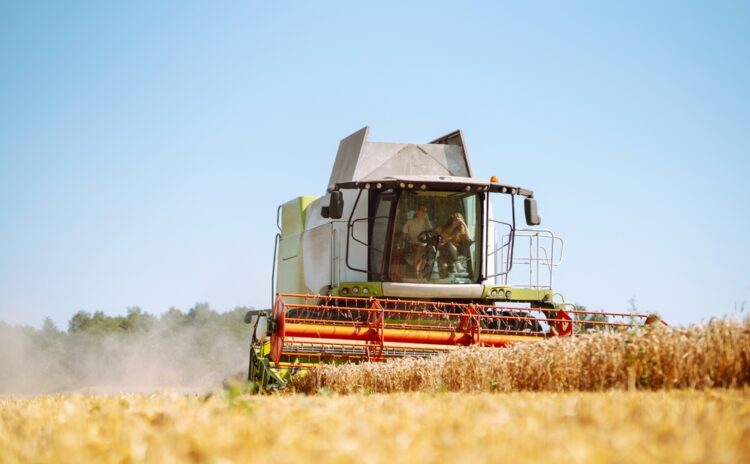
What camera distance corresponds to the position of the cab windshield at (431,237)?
10.4 meters

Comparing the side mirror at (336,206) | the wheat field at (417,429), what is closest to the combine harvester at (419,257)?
the side mirror at (336,206)

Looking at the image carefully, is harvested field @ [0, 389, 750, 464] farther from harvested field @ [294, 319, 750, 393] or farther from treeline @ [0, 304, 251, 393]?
treeline @ [0, 304, 251, 393]

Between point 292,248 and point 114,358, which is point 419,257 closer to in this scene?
point 292,248

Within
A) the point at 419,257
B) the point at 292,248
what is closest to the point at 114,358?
the point at 292,248

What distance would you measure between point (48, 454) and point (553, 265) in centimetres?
868

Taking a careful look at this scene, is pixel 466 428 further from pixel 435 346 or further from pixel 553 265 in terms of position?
pixel 553 265

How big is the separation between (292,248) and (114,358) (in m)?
18.3

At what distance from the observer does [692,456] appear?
2.09 metres

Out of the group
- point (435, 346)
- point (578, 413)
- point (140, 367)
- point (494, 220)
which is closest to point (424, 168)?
point (494, 220)

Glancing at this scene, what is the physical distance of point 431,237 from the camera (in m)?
10.6

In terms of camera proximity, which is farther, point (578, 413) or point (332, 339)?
point (332, 339)

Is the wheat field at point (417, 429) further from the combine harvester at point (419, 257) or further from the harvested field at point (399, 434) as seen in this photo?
the combine harvester at point (419, 257)

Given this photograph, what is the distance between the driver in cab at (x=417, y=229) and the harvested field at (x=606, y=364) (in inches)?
124

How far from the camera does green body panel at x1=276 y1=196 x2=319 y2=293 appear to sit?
39.9ft
